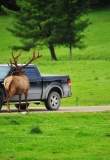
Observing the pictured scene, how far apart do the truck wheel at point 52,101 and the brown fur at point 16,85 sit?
8.28ft

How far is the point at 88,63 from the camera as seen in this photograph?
59.4 metres

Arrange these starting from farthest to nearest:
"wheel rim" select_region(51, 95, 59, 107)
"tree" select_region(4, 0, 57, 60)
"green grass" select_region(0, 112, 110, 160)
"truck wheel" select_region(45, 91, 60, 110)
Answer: "tree" select_region(4, 0, 57, 60)
"wheel rim" select_region(51, 95, 59, 107)
"truck wheel" select_region(45, 91, 60, 110)
"green grass" select_region(0, 112, 110, 160)

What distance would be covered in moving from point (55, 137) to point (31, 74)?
11733mm

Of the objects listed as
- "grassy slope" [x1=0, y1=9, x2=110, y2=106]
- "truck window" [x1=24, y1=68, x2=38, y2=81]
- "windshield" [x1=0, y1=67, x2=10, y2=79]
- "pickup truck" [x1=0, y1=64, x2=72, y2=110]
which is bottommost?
"grassy slope" [x1=0, y1=9, x2=110, y2=106]

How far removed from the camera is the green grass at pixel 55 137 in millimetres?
15852

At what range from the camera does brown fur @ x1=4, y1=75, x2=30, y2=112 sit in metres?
27.7

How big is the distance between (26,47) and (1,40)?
15.9m

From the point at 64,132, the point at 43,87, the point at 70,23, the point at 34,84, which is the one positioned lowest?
the point at 70,23

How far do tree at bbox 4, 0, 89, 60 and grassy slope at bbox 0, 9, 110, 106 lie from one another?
1.76m

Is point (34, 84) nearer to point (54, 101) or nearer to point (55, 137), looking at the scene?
point (54, 101)


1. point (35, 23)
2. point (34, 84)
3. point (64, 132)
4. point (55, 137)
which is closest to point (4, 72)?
point (34, 84)

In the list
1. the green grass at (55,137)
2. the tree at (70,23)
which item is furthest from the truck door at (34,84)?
the tree at (70,23)

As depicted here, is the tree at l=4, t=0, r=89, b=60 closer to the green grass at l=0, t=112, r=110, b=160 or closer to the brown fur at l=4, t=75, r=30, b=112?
the brown fur at l=4, t=75, r=30, b=112

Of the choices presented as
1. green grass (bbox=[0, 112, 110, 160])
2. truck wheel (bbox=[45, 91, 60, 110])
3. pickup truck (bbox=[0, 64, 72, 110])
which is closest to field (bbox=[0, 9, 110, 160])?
green grass (bbox=[0, 112, 110, 160])
